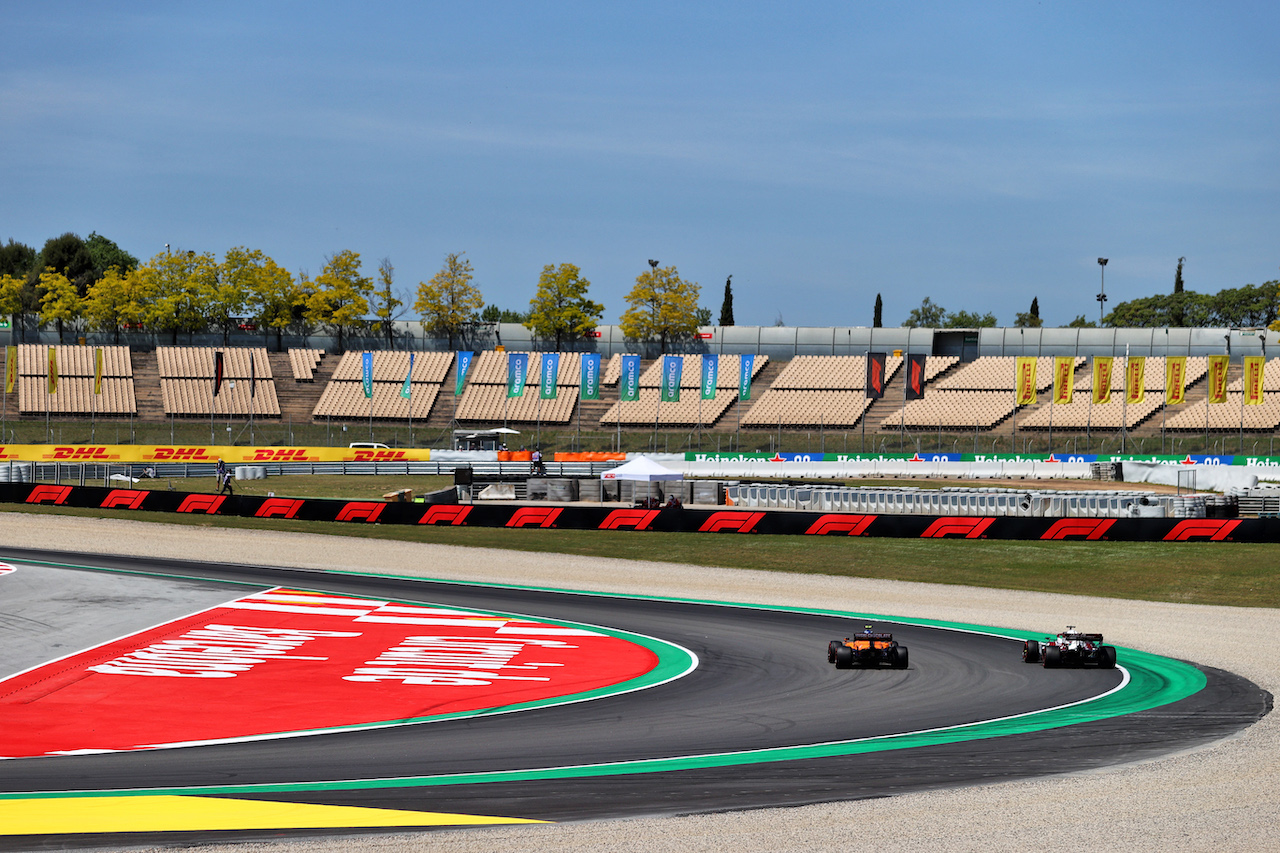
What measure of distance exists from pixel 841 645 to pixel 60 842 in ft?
36.3

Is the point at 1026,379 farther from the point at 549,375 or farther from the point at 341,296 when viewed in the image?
the point at 341,296

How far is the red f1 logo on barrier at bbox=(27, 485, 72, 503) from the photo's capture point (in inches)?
1542

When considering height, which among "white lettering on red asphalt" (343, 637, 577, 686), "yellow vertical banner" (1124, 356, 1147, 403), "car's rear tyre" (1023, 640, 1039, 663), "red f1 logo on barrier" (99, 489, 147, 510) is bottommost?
"white lettering on red asphalt" (343, 637, 577, 686)

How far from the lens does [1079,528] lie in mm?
31750

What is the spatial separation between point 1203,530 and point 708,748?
79.5 feet

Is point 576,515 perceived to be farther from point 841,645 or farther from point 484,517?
point 841,645

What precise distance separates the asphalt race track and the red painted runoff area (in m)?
0.89

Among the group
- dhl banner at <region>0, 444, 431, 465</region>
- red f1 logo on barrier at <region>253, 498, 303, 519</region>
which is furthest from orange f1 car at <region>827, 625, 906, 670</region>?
dhl banner at <region>0, 444, 431, 465</region>

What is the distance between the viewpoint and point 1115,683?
15578 mm

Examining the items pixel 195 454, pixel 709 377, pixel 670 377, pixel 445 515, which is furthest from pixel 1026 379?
pixel 195 454

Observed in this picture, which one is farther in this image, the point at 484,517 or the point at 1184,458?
the point at 1184,458

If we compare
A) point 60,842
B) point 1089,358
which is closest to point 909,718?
point 60,842

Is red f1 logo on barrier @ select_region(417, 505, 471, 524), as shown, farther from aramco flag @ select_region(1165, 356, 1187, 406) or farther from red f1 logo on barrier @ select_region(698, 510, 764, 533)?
aramco flag @ select_region(1165, 356, 1187, 406)

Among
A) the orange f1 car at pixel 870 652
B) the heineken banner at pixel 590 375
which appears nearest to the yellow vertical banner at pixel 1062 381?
the heineken banner at pixel 590 375
